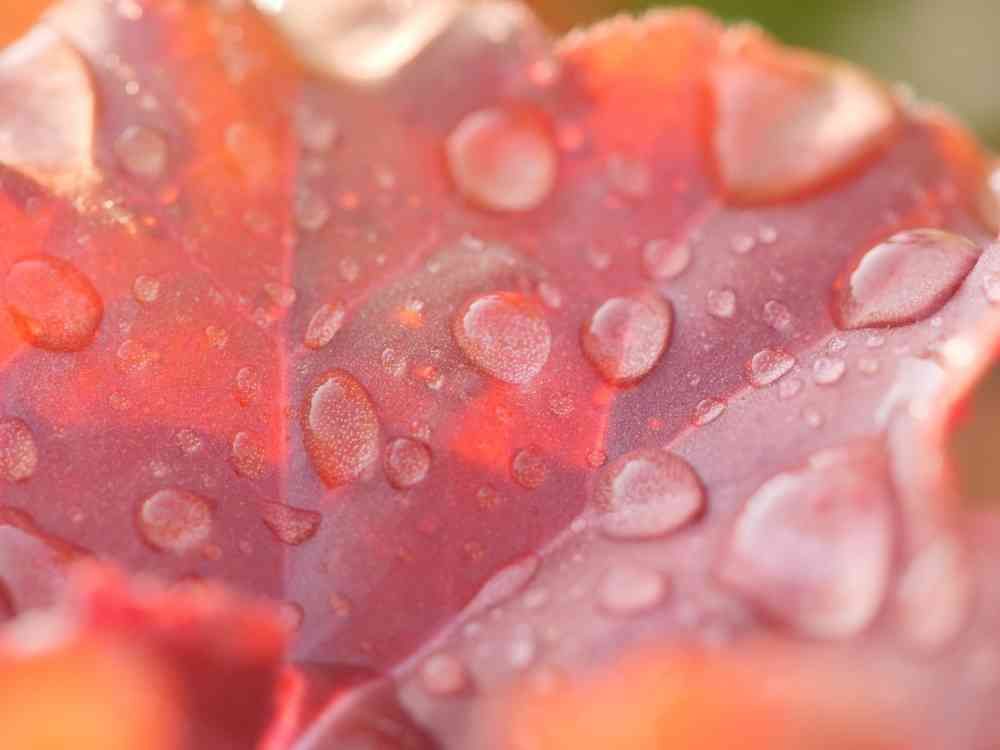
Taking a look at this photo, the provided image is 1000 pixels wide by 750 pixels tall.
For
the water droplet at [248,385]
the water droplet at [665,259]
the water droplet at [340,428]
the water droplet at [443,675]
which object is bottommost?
the water droplet at [443,675]

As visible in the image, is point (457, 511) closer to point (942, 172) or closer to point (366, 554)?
point (366, 554)

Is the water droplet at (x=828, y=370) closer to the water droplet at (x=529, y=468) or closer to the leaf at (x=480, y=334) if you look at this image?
the leaf at (x=480, y=334)

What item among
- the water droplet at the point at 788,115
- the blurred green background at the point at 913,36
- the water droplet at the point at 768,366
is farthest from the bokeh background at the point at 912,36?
the water droplet at the point at 768,366

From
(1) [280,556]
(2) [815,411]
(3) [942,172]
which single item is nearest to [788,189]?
(3) [942,172]

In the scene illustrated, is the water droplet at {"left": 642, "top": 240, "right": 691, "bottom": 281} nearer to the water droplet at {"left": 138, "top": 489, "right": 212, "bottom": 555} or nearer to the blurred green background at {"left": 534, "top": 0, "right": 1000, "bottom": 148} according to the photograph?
the water droplet at {"left": 138, "top": 489, "right": 212, "bottom": 555}

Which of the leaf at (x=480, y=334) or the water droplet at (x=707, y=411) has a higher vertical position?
the leaf at (x=480, y=334)

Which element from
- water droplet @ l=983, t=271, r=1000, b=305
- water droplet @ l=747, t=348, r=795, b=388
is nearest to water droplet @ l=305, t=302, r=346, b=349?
water droplet @ l=747, t=348, r=795, b=388
